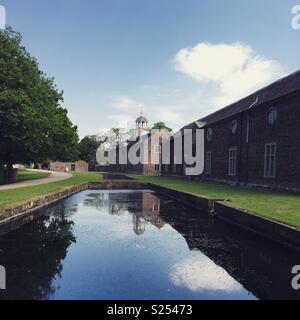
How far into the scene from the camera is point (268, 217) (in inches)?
424

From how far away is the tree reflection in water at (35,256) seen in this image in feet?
21.0

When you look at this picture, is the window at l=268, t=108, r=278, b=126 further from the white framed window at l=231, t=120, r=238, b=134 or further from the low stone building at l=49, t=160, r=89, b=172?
the low stone building at l=49, t=160, r=89, b=172

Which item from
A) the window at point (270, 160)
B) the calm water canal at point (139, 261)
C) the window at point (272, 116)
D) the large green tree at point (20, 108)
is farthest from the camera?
the large green tree at point (20, 108)

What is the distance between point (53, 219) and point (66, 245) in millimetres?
4448

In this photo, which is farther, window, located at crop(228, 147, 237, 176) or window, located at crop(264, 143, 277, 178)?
window, located at crop(228, 147, 237, 176)

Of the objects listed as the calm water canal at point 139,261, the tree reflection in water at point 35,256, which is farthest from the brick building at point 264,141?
the tree reflection in water at point 35,256

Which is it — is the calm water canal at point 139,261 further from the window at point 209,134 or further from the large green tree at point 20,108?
the window at point 209,134

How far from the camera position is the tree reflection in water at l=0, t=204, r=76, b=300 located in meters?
6.40

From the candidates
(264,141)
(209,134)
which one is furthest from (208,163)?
(264,141)

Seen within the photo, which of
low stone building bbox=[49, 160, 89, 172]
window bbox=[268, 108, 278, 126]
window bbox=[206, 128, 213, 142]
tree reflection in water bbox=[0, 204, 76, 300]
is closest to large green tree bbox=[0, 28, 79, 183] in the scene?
tree reflection in water bbox=[0, 204, 76, 300]

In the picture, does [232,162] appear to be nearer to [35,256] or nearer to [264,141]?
[264,141]
